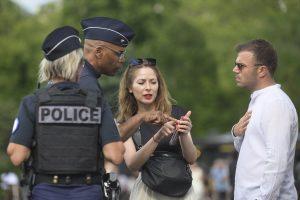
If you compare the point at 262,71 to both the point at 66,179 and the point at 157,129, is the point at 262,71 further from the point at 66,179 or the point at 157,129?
the point at 66,179

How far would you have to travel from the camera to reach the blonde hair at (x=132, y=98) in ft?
23.8

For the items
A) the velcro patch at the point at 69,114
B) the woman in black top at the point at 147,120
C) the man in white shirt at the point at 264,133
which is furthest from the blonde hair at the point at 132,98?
the velcro patch at the point at 69,114

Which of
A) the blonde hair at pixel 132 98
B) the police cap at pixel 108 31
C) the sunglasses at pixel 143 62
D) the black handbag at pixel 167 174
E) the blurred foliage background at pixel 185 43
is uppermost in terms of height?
the blurred foliage background at pixel 185 43

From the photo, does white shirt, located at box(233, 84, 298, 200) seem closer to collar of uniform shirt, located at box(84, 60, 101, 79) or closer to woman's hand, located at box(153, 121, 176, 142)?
woman's hand, located at box(153, 121, 176, 142)

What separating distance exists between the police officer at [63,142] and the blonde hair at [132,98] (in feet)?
4.90

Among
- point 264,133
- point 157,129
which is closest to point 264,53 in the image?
point 264,133

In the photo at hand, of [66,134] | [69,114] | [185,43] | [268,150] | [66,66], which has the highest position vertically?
[185,43]

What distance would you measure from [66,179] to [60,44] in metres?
0.90

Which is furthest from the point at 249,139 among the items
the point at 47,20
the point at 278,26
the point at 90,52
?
the point at 47,20

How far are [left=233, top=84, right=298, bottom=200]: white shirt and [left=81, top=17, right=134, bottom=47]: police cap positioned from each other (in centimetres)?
113

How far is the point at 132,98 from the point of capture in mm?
7434

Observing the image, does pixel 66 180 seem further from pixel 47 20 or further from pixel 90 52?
pixel 47 20

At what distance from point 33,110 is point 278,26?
27697 mm

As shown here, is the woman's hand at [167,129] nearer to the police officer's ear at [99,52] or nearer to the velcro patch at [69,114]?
the police officer's ear at [99,52]
